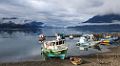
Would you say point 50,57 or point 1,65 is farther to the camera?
point 50,57

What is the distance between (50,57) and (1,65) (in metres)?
9.63

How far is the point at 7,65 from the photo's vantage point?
40.7 m

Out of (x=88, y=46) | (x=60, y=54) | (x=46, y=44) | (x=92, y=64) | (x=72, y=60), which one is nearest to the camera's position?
(x=92, y=64)

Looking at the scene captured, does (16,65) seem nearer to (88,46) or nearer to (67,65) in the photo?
(67,65)

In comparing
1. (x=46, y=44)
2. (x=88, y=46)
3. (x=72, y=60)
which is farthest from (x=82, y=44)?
(x=72, y=60)

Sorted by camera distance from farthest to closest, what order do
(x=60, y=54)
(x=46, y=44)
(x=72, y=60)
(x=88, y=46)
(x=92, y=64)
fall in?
1. (x=88, y=46)
2. (x=46, y=44)
3. (x=60, y=54)
4. (x=72, y=60)
5. (x=92, y=64)

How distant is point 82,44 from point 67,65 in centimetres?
3774

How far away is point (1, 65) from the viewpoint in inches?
1607

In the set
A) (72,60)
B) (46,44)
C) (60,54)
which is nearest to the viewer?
(72,60)

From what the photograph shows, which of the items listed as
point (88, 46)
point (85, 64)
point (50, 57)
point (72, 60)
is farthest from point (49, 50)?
point (88, 46)

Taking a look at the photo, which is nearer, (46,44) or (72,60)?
(72,60)

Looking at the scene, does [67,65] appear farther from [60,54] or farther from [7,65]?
[7,65]

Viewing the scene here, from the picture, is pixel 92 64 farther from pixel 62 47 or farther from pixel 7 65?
pixel 7 65

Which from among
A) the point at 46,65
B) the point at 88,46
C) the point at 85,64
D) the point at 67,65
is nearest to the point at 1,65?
the point at 46,65
